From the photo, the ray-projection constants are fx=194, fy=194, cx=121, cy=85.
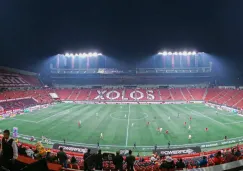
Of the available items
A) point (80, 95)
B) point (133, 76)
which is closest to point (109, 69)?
point (133, 76)

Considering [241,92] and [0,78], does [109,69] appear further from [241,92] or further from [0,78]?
[241,92]

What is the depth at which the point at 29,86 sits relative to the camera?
73.4 meters

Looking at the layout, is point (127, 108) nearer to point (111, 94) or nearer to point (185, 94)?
point (111, 94)

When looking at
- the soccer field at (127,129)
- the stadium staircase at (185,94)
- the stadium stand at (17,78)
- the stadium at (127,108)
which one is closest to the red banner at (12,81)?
the stadium stand at (17,78)

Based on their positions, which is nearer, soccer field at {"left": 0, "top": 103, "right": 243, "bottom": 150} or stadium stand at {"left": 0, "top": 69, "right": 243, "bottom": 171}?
soccer field at {"left": 0, "top": 103, "right": 243, "bottom": 150}

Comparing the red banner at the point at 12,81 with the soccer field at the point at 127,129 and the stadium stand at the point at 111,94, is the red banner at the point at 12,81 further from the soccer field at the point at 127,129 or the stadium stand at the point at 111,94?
the soccer field at the point at 127,129

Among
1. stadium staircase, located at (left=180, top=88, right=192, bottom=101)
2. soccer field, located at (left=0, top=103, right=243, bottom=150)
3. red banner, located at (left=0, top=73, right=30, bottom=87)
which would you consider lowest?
soccer field, located at (left=0, top=103, right=243, bottom=150)

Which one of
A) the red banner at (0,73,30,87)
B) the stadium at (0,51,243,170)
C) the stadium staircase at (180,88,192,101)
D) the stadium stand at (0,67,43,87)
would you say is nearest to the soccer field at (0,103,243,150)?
the stadium at (0,51,243,170)

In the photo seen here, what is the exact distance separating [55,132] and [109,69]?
5945cm

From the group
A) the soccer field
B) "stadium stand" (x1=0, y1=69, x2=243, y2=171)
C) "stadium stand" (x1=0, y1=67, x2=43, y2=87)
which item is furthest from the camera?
"stadium stand" (x1=0, y1=67, x2=43, y2=87)

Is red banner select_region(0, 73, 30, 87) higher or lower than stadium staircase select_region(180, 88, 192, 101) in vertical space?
higher

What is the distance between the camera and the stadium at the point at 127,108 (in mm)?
23895

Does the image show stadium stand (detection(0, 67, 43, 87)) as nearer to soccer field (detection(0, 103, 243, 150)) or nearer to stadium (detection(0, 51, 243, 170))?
stadium (detection(0, 51, 243, 170))

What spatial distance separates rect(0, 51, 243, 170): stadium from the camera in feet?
78.4
